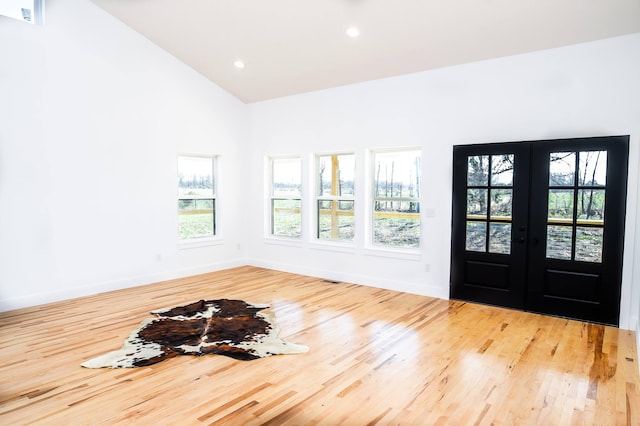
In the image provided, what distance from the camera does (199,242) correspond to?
6750mm

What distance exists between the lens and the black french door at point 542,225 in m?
4.19

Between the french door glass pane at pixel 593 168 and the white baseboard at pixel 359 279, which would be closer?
the french door glass pane at pixel 593 168

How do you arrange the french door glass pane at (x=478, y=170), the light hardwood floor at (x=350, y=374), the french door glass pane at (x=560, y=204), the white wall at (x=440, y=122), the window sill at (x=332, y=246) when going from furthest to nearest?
1. the window sill at (x=332, y=246)
2. the french door glass pane at (x=478, y=170)
3. the french door glass pane at (x=560, y=204)
4. the white wall at (x=440, y=122)
5. the light hardwood floor at (x=350, y=374)

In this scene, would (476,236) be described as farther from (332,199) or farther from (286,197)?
(286,197)

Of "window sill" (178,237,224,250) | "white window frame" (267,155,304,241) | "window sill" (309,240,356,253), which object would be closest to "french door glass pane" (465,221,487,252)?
"window sill" (309,240,356,253)

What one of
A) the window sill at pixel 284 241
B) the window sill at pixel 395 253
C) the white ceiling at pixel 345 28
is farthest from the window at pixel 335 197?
the white ceiling at pixel 345 28

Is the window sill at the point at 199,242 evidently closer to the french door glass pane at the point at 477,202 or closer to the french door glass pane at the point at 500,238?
the french door glass pane at the point at 477,202

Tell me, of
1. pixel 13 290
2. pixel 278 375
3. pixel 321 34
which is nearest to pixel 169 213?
pixel 13 290

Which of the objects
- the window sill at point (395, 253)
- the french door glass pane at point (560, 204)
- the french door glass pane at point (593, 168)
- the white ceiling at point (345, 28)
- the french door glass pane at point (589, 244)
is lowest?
the window sill at point (395, 253)

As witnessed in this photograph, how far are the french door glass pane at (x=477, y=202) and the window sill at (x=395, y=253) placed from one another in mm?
967

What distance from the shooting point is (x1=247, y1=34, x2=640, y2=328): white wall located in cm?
415

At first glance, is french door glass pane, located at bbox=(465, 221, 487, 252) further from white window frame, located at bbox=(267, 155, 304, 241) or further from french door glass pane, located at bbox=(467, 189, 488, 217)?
white window frame, located at bbox=(267, 155, 304, 241)

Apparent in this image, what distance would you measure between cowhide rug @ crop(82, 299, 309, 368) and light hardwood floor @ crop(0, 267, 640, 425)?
0.12 meters

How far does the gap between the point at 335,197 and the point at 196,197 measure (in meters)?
2.38
